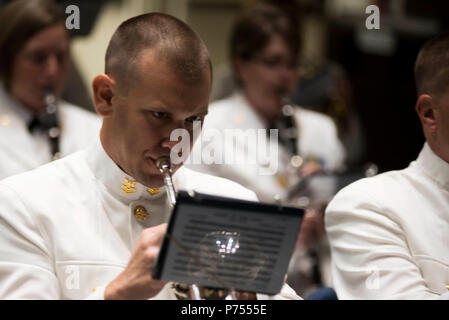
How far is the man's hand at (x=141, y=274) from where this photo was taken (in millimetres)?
1448

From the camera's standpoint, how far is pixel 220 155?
2600 mm

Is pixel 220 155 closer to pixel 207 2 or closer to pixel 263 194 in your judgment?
pixel 263 194

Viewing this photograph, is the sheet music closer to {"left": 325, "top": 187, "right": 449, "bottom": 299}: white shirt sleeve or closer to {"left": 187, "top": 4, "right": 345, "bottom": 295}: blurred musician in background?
{"left": 325, "top": 187, "right": 449, "bottom": 299}: white shirt sleeve

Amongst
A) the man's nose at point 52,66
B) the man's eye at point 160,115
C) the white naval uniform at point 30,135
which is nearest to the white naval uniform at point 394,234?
the man's eye at point 160,115

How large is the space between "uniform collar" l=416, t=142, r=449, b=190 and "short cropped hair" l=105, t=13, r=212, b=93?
0.60 meters

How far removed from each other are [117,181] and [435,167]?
29.2 inches

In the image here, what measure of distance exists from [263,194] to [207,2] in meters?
1.91

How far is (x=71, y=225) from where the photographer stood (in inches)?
68.4

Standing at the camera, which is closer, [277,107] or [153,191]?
[153,191]

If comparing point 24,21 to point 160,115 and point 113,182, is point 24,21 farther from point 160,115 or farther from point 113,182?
point 160,115

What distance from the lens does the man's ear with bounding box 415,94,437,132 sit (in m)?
2.00

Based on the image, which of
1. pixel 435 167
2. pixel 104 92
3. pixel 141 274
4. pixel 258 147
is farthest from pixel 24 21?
pixel 141 274

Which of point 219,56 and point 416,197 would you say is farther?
point 219,56
